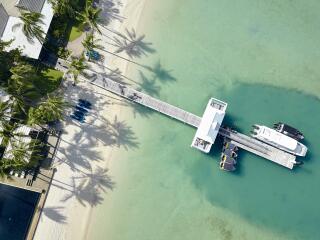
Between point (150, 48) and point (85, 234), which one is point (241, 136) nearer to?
point (150, 48)

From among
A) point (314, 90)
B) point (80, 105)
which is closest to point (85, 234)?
point (80, 105)

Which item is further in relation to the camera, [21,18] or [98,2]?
[98,2]

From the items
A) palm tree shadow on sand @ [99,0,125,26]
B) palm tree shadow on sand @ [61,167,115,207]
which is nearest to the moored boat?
palm tree shadow on sand @ [61,167,115,207]

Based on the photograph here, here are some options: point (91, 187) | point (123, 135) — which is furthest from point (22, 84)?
point (91, 187)

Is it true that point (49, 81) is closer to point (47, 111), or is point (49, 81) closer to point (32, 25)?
point (47, 111)

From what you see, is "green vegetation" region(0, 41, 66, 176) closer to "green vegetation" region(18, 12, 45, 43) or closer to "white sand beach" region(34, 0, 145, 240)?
"green vegetation" region(18, 12, 45, 43)

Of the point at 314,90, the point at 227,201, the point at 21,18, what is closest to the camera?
the point at 21,18

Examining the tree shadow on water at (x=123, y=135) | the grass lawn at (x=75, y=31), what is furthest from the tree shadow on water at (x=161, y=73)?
the grass lawn at (x=75, y=31)
